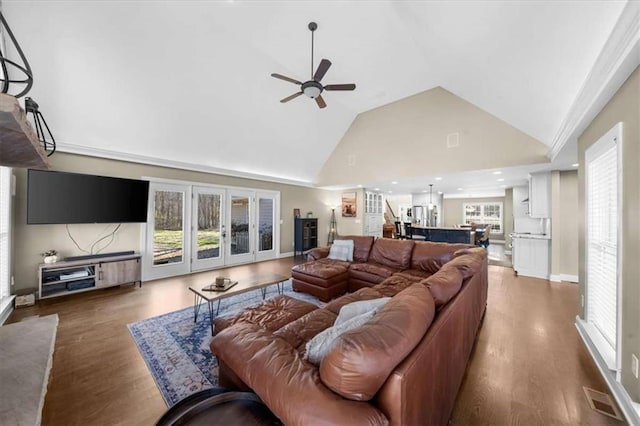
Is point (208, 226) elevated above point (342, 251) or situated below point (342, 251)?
above

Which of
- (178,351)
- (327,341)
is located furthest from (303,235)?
(327,341)

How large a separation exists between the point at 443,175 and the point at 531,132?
1804 millimetres

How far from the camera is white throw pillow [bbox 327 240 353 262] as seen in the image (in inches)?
180

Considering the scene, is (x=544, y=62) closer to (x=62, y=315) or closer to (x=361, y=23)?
(x=361, y=23)

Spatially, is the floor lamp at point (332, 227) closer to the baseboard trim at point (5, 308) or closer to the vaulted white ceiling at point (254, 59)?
the vaulted white ceiling at point (254, 59)

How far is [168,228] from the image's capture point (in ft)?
17.2

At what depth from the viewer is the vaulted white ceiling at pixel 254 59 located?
233 centimetres

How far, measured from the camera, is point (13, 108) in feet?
2.38

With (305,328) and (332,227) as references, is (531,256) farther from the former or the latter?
(305,328)

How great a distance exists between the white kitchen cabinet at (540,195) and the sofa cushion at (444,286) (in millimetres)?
4960

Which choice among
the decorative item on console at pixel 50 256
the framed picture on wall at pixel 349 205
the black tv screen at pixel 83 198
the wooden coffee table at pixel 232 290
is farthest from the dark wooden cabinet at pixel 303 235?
the decorative item on console at pixel 50 256

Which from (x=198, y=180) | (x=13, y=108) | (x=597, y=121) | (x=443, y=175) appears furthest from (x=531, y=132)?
(x=198, y=180)

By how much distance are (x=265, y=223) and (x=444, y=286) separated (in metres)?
6.00

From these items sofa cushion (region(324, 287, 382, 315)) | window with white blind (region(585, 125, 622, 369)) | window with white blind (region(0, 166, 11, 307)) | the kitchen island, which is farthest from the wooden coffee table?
the kitchen island
